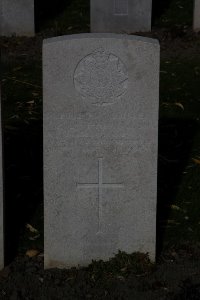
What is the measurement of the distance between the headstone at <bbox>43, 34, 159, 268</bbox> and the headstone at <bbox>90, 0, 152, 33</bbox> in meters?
7.33

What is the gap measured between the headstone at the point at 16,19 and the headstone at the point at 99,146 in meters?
7.55

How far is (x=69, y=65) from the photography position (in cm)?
557

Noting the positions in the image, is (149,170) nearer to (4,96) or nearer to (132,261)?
(132,261)

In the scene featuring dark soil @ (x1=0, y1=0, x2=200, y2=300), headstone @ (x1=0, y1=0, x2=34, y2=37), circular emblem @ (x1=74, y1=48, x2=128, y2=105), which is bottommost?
dark soil @ (x1=0, y1=0, x2=200, y2=300)

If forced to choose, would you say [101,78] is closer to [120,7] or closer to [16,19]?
[120,7]

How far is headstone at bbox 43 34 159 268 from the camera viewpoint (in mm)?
5566

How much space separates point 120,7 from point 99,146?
7.44m

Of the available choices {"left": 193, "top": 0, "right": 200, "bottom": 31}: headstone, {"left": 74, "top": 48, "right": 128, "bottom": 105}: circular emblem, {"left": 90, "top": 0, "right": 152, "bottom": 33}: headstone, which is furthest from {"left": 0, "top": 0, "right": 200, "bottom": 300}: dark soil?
{"left": 74, "top": 48, "right": 128, "bottom": 105}: circular emblem

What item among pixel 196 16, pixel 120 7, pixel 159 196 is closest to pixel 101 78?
pixel 159 196

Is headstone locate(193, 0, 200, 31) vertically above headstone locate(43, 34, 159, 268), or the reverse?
headstone locate(193, 0, 200, 31)

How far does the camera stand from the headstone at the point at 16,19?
12922 millimetres

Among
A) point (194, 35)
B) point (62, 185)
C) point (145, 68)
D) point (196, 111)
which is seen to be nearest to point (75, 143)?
point (62, 185)

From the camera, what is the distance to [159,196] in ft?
23.7

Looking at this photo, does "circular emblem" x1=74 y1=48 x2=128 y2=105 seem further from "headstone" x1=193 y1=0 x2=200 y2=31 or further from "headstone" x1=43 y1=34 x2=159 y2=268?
"headstone" x1=193 y1=0 x2=200 y2=31
